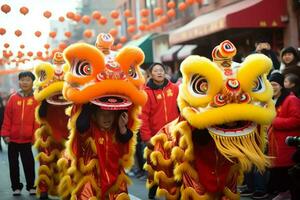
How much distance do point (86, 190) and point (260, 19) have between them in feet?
31.4

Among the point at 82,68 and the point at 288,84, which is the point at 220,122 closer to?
the point at 82,68

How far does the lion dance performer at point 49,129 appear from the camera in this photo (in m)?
8.01

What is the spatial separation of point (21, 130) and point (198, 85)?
433 centimetres

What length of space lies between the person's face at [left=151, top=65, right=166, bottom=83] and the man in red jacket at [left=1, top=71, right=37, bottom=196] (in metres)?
1.99

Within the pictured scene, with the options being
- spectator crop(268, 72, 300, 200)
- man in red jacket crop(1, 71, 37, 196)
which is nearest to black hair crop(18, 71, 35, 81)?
man in red jacket crop(1, 71, 37, 196)

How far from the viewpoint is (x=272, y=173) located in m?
7.38

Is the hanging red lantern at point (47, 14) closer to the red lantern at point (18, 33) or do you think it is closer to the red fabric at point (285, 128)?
the red lantern at point (18, 33)

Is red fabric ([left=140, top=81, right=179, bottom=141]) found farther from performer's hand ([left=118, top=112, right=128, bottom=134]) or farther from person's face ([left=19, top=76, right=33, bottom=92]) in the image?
performer's hand ([left=118, top=112, right=128, bottom=134])

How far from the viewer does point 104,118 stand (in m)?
5.99

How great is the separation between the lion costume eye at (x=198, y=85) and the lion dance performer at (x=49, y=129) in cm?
310

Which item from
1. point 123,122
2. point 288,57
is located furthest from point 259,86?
point 288,57

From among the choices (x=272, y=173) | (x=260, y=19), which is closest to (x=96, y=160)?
(x=272, y=173)

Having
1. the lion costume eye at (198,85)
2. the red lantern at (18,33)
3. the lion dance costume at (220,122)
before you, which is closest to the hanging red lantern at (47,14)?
the red lantern at (18,33)

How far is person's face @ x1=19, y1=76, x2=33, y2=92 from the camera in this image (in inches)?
348
